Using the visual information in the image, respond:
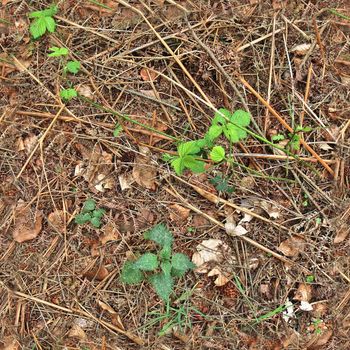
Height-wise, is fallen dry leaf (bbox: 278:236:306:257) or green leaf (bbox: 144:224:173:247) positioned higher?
green leaf (bbox: 144:224:173:247)

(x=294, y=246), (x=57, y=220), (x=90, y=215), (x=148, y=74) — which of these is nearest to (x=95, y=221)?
(x=90, y=215)

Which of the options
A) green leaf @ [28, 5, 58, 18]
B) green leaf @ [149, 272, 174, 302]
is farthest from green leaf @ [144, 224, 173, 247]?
green leaf @ [28, 5, 58, 18]

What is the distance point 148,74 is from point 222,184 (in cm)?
76

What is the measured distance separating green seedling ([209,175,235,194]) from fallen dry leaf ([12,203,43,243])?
101 centimetres

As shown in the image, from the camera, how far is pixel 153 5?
8.64 feet

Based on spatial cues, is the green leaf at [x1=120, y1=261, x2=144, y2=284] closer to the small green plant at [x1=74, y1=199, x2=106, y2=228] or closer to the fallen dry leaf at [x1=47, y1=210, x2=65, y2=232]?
the small green plant at [x1=74, y1=199, x2=106, y2=228]

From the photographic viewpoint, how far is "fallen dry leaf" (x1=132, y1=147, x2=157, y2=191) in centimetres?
256

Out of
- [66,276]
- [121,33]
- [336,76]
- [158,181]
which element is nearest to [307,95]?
[336,76]

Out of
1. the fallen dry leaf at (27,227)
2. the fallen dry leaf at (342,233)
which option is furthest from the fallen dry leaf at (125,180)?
the fallen dry leaf at (342,233)

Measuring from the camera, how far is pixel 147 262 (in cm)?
240

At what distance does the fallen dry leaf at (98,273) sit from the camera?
254cm

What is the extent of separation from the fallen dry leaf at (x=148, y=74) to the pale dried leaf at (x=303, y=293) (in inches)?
55.8

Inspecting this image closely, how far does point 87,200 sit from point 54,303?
60cm

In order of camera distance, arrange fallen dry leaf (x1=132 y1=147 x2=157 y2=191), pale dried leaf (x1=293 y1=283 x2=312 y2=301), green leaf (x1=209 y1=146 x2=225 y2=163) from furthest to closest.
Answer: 1. fallen dry leaf (x1=132 y1=147 x2=157 y2=191)
2. pale dried leaf (x1=293 y1=283 x2=312 y2=301)
3. green leaf (x1=209 y1=146 x2=225 y2=163)
